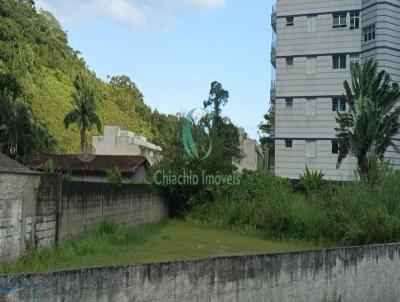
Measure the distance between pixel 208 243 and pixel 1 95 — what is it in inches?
1093

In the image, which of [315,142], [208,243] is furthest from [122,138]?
[208,243]

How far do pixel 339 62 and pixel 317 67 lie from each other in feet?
5.03

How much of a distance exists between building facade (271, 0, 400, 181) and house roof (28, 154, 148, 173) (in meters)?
10.6

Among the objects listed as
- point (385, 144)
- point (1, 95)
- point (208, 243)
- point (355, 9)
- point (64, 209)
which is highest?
point (355, 9)

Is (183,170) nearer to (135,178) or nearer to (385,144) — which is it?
(385,144)

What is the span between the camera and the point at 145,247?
1353 centimetres

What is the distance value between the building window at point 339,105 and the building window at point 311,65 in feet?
8.45

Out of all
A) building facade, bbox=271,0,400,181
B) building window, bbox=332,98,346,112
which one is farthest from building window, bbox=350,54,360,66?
building window, bbox=332,98,346,112

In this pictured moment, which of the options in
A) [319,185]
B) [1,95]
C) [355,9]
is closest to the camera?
[319,185]

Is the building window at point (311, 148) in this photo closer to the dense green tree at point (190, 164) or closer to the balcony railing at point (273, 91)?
the balcony railing at point (273, 91)

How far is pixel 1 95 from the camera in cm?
3778

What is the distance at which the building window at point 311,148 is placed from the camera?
115 feet

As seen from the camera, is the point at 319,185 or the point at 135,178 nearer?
the point at 319,185

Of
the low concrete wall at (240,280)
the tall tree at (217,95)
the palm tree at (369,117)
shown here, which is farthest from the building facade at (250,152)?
the low concrete wall at (240,280)
